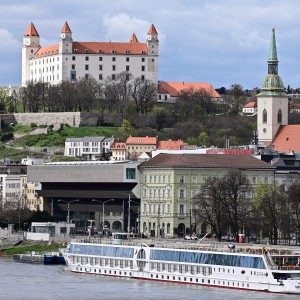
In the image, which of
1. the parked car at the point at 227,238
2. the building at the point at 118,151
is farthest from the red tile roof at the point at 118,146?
the parked car at the point at 227,238

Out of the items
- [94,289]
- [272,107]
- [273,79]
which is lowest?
[94,289]

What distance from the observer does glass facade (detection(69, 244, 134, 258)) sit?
4341 inches

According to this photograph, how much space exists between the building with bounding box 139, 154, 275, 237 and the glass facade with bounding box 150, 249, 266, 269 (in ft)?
126

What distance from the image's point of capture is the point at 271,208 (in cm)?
12925

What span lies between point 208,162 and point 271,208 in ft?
70.4

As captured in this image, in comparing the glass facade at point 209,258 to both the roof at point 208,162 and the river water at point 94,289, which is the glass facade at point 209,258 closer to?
the river water at point 94,289

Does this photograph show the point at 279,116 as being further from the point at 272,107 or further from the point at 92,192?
the point at 92,192

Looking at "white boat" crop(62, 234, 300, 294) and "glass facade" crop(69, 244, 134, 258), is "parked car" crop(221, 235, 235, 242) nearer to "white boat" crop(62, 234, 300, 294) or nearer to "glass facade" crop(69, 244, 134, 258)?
"white boat" crop(62, 234, 300, 294)

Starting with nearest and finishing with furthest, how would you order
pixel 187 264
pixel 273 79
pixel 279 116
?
pixel 187 264 → pixel 273 79 → pixel 279 116

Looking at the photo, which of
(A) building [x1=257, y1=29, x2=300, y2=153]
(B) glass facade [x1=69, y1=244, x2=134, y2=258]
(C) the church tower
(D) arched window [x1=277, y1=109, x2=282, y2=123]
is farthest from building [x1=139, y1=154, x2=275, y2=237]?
(D) arched window [x1=277, y1=109, x2=282, y2=123]

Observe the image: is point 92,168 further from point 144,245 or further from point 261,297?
point 261,297

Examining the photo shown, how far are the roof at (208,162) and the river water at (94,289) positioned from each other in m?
37.8

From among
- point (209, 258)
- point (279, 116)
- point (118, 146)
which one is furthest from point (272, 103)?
point (209, 258)

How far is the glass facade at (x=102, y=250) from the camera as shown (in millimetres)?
110250
